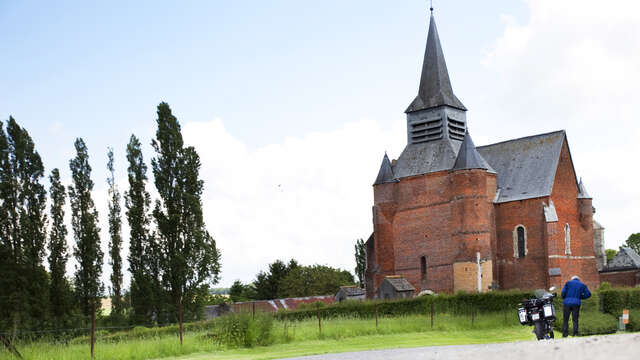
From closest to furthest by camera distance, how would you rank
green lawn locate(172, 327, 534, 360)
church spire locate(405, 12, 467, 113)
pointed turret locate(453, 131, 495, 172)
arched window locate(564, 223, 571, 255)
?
green lawn locate(172, 327, 534, 360) → pointed turret locate(453, 131, 495, 172) → arched window locate(564, 223, 571, 255) → church spire locate(405, 12, 467, 113)

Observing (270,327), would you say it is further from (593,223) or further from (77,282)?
(593,223)

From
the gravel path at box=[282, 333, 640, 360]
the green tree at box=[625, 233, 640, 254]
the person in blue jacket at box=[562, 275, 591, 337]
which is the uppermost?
the green tree at box=[625, 233, 640, 254]

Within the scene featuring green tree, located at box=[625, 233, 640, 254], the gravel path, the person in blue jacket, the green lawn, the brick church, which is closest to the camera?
the gravel path

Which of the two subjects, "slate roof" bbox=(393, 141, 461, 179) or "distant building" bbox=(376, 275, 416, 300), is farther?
"slate roof" bbox=(393, 141, 461, 179)

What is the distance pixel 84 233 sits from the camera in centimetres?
4488

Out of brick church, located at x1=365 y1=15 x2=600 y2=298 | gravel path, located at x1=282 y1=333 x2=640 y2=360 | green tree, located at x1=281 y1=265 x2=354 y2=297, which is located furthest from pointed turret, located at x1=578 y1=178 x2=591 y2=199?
gravel path, located at x1=282 y1=333 x2=640 y2=360

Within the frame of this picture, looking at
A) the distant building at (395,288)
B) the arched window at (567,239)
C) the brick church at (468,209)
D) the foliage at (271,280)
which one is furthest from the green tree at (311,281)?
the arched window at (567,239)

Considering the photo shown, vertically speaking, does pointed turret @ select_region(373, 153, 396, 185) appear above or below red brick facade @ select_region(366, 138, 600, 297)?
above

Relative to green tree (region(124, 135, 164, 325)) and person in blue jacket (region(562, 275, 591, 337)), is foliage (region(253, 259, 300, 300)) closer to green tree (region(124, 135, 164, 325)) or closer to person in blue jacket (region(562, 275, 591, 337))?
green tree (region(124, 135, 164, 325))

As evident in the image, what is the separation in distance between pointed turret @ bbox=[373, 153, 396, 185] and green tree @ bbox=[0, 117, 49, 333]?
23.6m

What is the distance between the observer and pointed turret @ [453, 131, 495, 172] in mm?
49656

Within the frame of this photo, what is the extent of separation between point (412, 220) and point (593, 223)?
1430 centimetres

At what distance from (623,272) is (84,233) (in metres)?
37.8

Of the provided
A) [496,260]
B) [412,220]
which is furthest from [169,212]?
[496,260]
